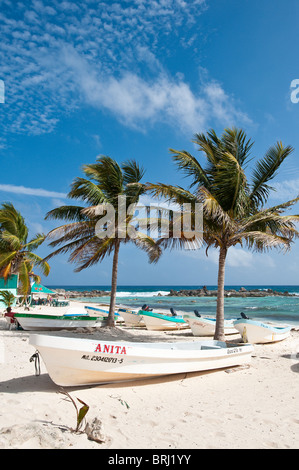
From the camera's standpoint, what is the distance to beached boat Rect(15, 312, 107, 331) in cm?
1381

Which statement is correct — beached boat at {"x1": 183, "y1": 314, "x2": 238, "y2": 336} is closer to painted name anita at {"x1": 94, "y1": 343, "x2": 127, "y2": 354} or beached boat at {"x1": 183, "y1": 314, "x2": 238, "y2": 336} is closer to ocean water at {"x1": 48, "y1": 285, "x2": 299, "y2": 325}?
painted name anita at {"x1": 94, "y1": 343, "x2": 127, "y2": 354}

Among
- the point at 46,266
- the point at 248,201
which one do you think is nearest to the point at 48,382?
the point at 248,201

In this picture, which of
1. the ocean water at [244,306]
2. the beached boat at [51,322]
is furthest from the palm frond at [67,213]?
the ocean water at [244,306]

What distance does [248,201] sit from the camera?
1181 cm

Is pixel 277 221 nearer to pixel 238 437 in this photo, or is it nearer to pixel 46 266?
pixel 238 437

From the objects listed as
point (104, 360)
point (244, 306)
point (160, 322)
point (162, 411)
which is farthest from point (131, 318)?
point (244, 306)

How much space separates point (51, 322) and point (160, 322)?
19.3ft

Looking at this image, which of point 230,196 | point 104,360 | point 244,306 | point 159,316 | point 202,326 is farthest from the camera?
point 244,306

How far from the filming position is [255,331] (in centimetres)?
1250

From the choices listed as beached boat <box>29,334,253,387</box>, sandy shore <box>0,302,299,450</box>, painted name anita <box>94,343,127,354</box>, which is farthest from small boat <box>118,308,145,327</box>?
painted name anita <box>94,343,127,354</box>

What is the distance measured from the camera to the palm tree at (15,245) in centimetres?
1842

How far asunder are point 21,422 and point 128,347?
2407mm

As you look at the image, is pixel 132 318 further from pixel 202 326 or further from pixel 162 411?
pixel 162 411
